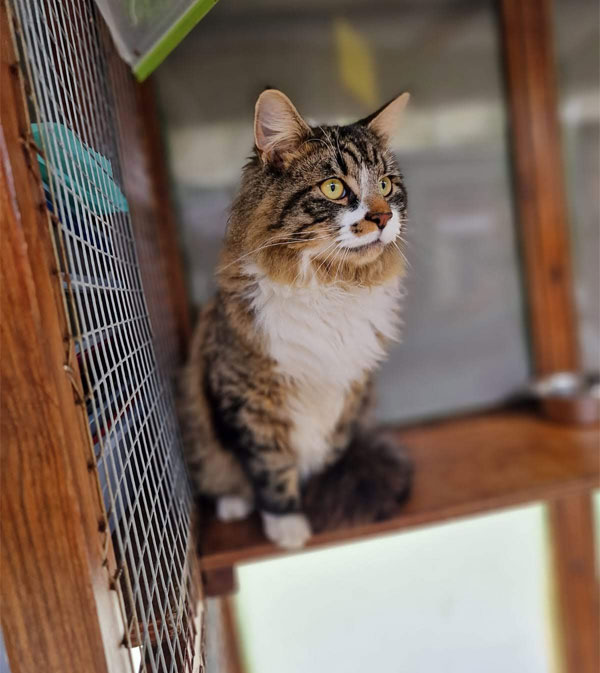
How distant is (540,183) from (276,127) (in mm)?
1055

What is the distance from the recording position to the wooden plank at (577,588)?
1.45 meters

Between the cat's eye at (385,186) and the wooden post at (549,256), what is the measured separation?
93 cm

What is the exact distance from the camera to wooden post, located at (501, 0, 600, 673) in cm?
134

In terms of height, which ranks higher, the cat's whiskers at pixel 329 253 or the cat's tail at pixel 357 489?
the cat's whiskers at pixel 329 253

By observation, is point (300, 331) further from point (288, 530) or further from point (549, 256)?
point (549, 256)

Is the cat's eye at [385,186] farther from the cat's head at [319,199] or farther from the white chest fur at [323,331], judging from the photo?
the white chest fur at [323,331]

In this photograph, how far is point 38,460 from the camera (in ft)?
1.46

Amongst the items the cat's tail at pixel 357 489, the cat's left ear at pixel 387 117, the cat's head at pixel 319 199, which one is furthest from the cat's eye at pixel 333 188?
the cat's tail at pixel 357 489

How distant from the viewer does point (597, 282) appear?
151 cm

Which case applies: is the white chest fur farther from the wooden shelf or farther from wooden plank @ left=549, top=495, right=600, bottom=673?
wooden plank @ left=549, top=495, right=600, bottom=673

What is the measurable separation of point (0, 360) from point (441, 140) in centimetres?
128

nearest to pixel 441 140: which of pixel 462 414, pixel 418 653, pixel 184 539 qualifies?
pixel 462 414

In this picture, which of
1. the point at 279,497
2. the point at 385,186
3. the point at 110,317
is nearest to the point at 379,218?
the point at 385,186

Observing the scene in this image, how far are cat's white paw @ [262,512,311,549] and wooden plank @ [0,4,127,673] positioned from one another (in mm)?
509
